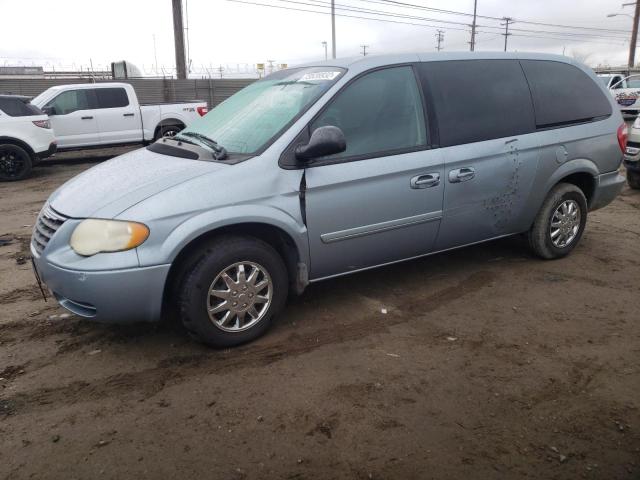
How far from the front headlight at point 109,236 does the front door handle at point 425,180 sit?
1911mm

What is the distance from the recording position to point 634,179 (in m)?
8.41

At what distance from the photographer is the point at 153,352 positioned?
3.50 meters

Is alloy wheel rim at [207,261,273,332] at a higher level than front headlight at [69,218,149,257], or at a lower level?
lower

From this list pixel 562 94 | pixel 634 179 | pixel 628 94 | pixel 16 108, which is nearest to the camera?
pixel 562 94

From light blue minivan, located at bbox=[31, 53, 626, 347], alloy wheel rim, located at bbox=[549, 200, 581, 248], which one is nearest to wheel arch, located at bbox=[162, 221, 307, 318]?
light blue minivan, located at bbox=[31, 53, 626, 347]

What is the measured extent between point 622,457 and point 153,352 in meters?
2.72

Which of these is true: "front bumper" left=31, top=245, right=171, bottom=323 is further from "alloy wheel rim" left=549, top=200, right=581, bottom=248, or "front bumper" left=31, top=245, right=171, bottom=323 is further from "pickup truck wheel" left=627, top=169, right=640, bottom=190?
"pickup truck wheel" left=627, top=169, right=640, bottom=190

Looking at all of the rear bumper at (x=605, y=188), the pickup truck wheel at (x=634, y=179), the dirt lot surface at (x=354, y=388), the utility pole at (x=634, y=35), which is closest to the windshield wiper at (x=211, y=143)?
the dirt lot surface at (x=354, y=388)

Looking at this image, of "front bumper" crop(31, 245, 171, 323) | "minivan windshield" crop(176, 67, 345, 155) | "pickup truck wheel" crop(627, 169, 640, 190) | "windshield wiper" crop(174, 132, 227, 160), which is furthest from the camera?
"pickup truck wheel" crop(627, 169, 640, 190)

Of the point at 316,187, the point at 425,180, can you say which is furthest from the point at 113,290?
the point at 425,180

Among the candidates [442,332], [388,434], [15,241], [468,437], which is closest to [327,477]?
[388,434]

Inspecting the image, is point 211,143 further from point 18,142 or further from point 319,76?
point 18,142

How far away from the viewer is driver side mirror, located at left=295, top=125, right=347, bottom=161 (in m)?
3.32

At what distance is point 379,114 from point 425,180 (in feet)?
1.93
